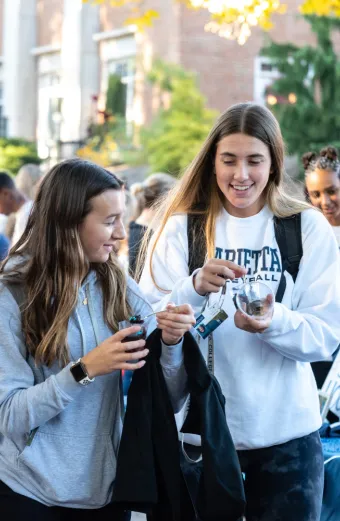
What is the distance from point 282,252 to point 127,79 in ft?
72.3

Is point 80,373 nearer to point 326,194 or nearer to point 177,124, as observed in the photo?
point 326,194

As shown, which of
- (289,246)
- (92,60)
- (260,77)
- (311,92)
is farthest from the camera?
(92,60)

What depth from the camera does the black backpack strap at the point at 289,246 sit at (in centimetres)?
361

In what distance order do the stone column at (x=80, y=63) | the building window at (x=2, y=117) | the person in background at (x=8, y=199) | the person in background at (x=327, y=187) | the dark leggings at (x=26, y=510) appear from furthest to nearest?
the building window at (x=2, y=117) → the stone column at (x=80, y=63) → the person in background at (x=8, y=199) → the person in background at (x=327, y=187) → the dark leggings at (x=26, y=510)

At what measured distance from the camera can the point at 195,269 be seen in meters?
3.69

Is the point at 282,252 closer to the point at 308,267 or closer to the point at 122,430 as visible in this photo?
the point at 308,267

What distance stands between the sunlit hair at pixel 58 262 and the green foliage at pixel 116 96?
2139 cm

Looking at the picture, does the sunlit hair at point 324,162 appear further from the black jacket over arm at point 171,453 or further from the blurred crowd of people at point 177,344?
the black jacket over arm at point 171,453

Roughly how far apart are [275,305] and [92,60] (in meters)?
24.0

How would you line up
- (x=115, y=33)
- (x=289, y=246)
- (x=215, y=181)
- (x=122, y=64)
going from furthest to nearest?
1. (x=122, y=64)
2. (x=115, y=33)
3. (x=215, y=181)
4. (x=289, y=246)

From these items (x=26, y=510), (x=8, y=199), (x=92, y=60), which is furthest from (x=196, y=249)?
(x=92, y=60)

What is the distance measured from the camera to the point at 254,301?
11.1 ft

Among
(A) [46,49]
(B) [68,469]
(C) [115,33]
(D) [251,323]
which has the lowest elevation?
(B) [68,469]

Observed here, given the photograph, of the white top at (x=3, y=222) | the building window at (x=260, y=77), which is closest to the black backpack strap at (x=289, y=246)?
the white top at (x=3, y=222)
